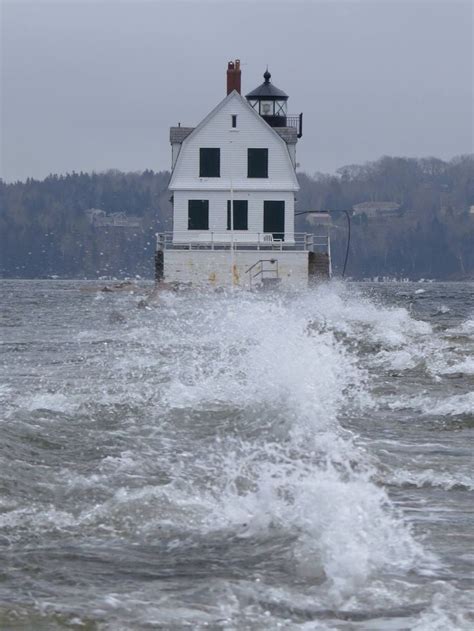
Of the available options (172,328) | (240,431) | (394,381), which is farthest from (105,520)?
(172,328)

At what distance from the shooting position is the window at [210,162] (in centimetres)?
4331

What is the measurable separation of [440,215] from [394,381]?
534 feet

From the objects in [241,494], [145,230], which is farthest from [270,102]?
[145,230]

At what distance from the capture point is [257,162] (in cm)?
4325

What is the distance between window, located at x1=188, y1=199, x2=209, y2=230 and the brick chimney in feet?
17.5

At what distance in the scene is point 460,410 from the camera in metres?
12.0

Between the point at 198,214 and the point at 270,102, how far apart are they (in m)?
8.09

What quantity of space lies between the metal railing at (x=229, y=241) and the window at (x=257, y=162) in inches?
94.1

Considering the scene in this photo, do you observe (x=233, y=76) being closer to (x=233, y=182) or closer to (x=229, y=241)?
(x=233, y=182)

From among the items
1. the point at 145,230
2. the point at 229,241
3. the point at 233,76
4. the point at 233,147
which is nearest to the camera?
the point at 229,241

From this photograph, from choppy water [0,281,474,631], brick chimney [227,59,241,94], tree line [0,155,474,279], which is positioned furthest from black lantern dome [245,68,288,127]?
tree line [0,155,474,279]

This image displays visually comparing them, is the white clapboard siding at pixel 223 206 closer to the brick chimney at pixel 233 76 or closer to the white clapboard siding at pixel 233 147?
the white clapboard siding at pixel 233 147

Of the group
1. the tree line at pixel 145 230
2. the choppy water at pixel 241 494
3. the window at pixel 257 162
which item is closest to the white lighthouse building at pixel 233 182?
the window at pixel 257 162

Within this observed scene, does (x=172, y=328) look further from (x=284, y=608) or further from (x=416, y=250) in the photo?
(x=416, y=250)
